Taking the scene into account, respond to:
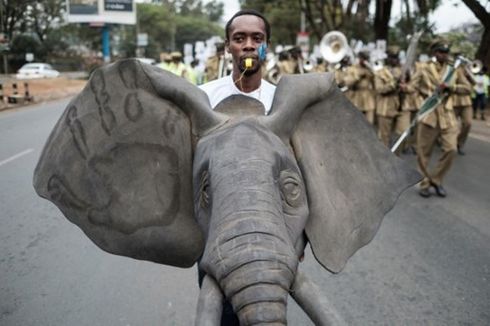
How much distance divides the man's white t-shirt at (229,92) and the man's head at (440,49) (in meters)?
6.14

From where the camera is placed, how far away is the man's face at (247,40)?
8.11 feet

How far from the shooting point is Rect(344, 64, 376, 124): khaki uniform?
38.7 ft

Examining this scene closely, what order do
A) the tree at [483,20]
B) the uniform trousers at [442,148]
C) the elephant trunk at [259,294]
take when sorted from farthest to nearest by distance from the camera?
the tree at [483,20]
the uniform trousers at [442,148]
the elephant trunk at [259,294]

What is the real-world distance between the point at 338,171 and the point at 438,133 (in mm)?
6097

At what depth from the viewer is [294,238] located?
6.46 ft

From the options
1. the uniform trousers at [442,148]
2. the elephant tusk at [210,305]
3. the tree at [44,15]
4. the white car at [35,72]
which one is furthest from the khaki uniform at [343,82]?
the tree at [44,15]

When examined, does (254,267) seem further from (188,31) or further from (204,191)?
(188,31)

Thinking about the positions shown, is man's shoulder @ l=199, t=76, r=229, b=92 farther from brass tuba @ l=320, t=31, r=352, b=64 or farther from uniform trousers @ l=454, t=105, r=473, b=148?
brass tuba @ l=320, t=31, r=352, b=64

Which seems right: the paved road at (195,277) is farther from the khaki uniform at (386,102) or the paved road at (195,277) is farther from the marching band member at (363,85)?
the marching band member at (363,85)

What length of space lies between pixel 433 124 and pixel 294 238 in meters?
6.44

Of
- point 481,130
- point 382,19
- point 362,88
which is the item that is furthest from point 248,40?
point 382,19

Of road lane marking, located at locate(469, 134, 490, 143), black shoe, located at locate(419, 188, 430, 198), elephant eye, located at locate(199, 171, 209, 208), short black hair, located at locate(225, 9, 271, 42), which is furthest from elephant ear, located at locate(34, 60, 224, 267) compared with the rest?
road lane marking, located at locate(469, 134, 490, 143)

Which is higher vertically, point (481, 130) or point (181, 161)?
point (181, 161)

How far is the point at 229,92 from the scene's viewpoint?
259 centimetres
